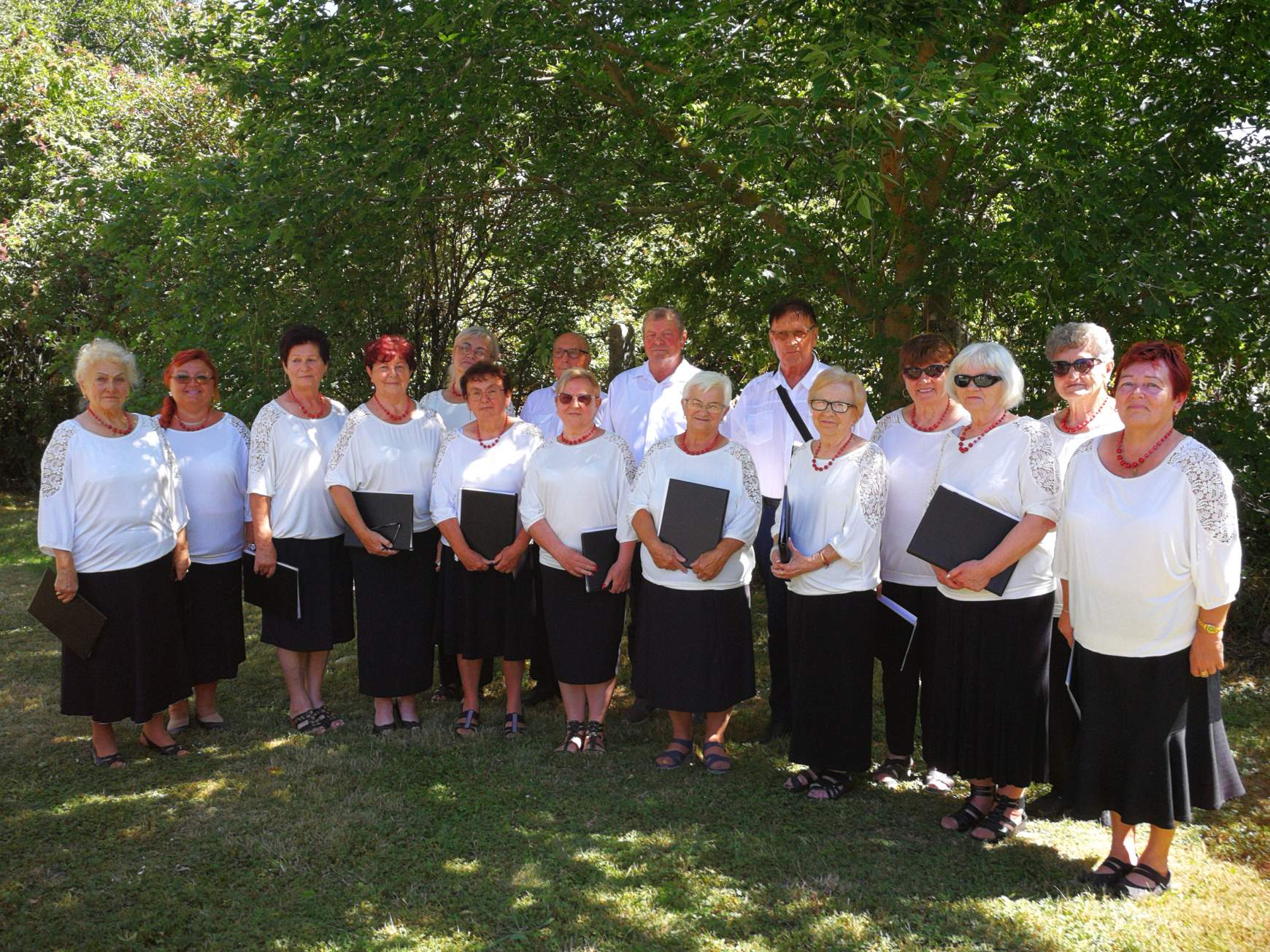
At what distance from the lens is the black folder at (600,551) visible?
4.99 meters

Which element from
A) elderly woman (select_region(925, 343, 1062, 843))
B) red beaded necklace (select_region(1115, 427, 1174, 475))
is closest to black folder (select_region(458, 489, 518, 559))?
elderly woman (select_region(925, 343, 1062, 843))

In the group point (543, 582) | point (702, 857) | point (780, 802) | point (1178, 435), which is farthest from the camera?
point (543, 582)

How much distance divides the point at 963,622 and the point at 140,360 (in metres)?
5.72

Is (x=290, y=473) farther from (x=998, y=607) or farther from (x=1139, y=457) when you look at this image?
(x=1139, y=457)

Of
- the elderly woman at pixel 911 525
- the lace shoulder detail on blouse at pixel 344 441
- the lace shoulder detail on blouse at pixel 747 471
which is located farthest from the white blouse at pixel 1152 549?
the lace shoulder detail on blouse at pixel 344 441

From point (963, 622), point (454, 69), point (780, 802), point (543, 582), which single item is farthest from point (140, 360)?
point (963, 622)

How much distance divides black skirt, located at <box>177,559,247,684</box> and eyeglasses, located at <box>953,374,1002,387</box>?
3655mm

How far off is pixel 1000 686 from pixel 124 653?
3868 mm

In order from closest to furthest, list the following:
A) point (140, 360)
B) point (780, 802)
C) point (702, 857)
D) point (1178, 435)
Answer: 1. point (1178, 435)
2. point (702, 857)
3. point (780, 802)
4. point (140, 360)

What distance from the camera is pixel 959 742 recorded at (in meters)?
4.16

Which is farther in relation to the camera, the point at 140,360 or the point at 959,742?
the point at 140,360

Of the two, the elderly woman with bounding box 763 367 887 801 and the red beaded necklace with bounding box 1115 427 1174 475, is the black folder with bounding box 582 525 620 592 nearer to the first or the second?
the elderly woman with bounding box 763 367 887 801

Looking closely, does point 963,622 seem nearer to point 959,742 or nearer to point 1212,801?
point 959,742

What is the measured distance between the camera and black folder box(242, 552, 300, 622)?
5.23 metres
